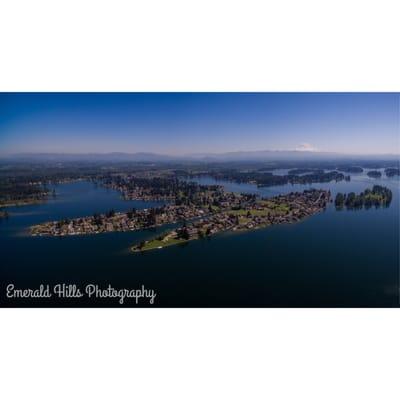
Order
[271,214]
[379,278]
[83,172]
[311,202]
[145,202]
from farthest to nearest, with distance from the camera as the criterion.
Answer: [83,172]
[311,202]
[145,202]
[271,214]
[379,278]

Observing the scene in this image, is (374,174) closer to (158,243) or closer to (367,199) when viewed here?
(367,199)

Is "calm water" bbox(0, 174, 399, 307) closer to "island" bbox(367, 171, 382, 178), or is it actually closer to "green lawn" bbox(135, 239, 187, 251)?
"green lawn" bbox(135, 239, 187, 251)

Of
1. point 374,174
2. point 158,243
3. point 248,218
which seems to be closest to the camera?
point 158,243

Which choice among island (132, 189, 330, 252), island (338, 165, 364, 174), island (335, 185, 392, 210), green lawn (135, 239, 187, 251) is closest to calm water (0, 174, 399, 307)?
green lawn (135, 239, 187, 251)

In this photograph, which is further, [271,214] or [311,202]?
[311,202]

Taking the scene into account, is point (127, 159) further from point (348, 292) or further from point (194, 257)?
point (348, 292)

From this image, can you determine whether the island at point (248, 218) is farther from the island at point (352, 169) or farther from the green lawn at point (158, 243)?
the island at point (352, 169)

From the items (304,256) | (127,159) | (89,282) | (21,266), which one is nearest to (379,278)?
(304,256)

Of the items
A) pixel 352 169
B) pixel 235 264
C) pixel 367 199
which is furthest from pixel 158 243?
pixel 352 169
